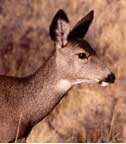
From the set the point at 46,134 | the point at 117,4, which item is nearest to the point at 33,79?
the point at 46,134

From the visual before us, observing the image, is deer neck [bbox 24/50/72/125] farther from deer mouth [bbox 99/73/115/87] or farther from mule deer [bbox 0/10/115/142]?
deer mouth [bbox 99/73/115/87]

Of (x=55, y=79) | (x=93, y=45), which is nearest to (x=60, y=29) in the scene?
(x=55, y=79)

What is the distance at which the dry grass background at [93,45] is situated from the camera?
30.0 feet

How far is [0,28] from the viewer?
32.1ft

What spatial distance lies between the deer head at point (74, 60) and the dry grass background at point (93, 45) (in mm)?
1352

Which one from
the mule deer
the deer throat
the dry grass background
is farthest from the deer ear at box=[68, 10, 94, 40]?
the dry grass background

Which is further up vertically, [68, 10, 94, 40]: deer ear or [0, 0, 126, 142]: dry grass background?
[68, 10, 94, 40]: deer ear

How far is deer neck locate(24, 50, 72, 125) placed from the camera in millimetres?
7355

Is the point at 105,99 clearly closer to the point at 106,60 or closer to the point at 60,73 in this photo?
the point at 106,60

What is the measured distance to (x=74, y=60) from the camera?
7387 millimetres

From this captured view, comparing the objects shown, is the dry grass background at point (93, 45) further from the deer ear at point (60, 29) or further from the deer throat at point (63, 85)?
the deer ear at point (60, 29)

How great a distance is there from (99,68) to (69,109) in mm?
1976

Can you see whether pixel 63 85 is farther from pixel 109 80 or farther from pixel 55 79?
pixel 109 80

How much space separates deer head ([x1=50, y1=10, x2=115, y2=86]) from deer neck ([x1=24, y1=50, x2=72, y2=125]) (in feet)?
0.15
